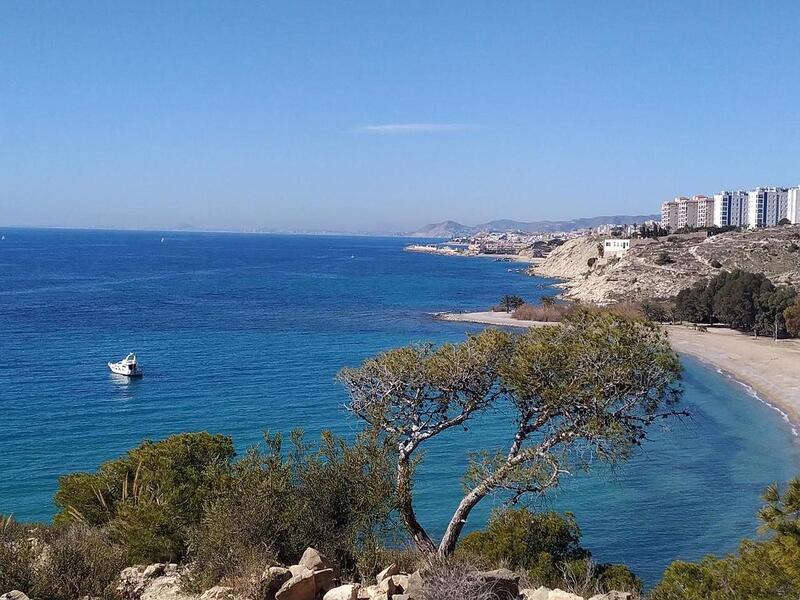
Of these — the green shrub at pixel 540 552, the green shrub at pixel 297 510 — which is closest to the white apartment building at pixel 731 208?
the green shrub at pixel 540 552

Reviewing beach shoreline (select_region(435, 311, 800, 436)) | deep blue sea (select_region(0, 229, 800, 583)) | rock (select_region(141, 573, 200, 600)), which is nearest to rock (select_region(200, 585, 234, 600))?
rock (select_region(141, 573, 200, 600))

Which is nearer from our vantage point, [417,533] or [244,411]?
[417,533]

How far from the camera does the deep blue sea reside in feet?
84.0

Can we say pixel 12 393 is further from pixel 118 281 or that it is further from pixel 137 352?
pixel 118 281

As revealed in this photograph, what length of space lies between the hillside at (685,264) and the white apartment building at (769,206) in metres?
67.5

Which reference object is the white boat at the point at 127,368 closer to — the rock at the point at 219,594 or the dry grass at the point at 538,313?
the rock at the point at 219,594

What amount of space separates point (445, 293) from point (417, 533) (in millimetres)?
91751

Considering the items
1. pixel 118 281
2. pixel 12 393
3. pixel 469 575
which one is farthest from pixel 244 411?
pixel 118 281

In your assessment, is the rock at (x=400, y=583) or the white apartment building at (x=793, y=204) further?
the white apartment building at (x=793, y=204)

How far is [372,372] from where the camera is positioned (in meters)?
16.1

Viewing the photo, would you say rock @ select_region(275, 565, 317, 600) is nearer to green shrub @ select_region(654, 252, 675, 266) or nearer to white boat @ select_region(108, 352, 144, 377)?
white boat @ select_region(108, 352, 144, 377)

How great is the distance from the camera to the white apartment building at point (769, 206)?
16812 centimetres

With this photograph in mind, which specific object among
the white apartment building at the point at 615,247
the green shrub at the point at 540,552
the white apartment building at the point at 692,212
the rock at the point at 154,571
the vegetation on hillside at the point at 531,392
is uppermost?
the white apartment building at the point at 692,212

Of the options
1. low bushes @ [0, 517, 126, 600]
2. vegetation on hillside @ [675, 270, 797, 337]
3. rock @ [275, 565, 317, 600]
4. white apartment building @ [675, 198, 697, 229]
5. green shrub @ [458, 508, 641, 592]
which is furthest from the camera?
white apartment building @ [675, 198, 697, 229]
